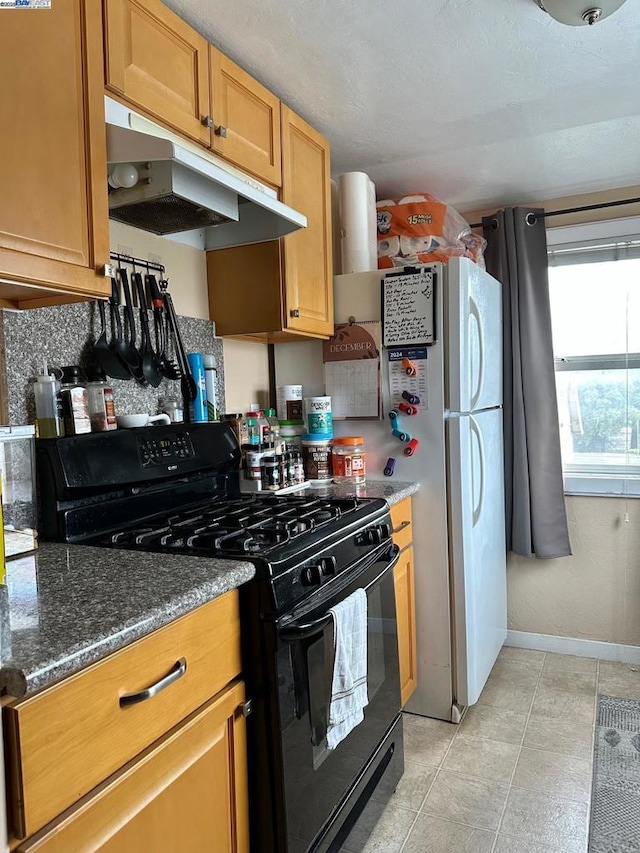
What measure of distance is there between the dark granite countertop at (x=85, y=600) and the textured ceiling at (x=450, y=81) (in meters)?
1.38

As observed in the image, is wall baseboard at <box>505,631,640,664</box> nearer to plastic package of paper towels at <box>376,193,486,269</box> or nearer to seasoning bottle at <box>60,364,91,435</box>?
plastic package of paper towels at <box>376,193,486,269</box>

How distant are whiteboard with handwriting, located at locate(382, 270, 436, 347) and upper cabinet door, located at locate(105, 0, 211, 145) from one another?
0.92 m

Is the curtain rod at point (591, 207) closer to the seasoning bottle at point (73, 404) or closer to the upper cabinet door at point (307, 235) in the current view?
the upper cabinet door at point (307, 235)

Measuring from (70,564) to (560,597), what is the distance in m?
2.47

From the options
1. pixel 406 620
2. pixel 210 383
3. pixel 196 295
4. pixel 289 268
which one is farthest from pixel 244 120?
pixel 406 620

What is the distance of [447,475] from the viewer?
7.63 ft

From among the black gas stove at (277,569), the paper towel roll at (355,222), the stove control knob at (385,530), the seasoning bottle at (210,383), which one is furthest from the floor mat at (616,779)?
the paper towel roll at (355,222)

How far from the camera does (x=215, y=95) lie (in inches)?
67.5

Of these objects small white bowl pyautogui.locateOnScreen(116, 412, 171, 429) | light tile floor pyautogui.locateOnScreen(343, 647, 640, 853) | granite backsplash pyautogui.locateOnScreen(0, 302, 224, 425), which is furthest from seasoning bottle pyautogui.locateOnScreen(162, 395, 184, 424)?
light tile floor pyautogui.locateOnScreen(343, 647, 640, 853)

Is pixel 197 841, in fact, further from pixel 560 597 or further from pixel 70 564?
pixel 560 597

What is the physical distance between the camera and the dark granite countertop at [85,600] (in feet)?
2.81

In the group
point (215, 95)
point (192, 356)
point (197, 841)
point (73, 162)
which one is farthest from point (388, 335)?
point (197, 841)

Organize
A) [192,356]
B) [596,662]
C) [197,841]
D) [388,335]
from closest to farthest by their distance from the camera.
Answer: [197,841] < [192,356] < [388,335] < [596,662]

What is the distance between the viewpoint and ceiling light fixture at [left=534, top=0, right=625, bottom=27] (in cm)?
152
